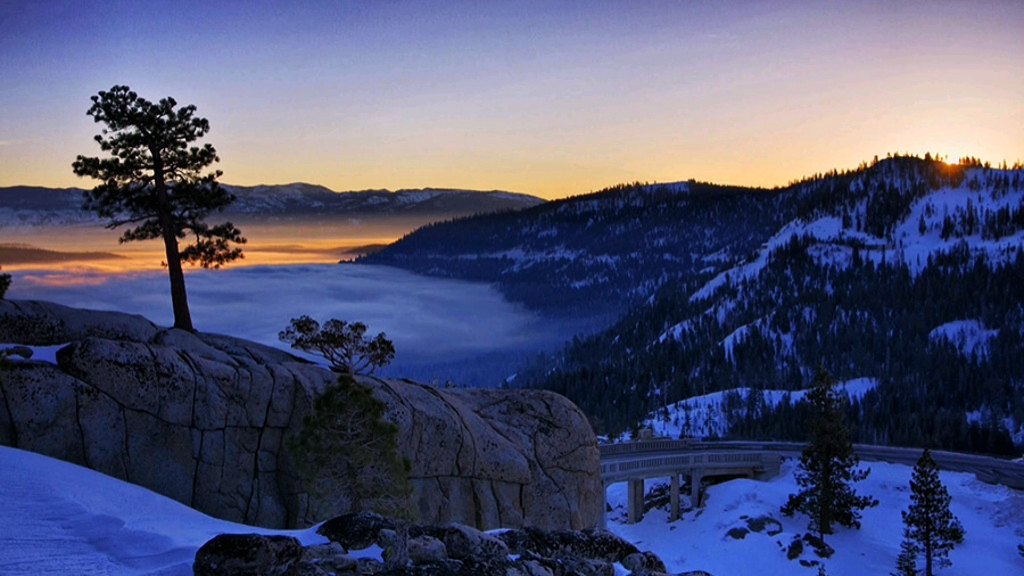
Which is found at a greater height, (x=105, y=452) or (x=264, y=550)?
(x=264, y=550)

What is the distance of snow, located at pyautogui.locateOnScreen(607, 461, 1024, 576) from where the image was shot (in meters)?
66.6

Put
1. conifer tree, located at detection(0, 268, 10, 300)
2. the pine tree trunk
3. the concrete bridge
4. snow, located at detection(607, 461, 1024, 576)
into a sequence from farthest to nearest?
1. the concrete bridge
2. snow, located at detection(607, 461, 1024, 576)
3. the pine tree trunk
4. conifer tree, located at detection(0, 268, 10, 300)

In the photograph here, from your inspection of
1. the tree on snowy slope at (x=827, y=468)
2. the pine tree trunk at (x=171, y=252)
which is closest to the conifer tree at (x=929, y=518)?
the tree on snowy slope at (x=827, y=468)

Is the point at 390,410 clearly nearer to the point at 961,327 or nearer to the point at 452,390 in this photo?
the point at 452,390

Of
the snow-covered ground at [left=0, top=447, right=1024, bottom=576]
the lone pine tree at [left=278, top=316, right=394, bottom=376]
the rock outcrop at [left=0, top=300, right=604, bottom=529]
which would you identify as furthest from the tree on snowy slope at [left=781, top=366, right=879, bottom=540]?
the lone pine tree at [left=278, top=316, right=394, bottom=376]

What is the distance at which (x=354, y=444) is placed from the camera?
30031mm

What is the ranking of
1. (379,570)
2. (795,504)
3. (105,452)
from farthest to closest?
1. (795,504)
2. (105,452)
3. (379,570)

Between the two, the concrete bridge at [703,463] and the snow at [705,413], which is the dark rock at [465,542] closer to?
the concrete bridge at [703,463]

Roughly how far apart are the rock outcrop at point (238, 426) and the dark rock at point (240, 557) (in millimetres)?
15867

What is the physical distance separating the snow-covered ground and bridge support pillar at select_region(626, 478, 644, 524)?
3.47 feet

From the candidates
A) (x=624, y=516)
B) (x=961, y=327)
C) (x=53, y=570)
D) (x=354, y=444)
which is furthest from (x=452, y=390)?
(x=961, y=327)

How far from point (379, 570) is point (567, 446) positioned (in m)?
22.3

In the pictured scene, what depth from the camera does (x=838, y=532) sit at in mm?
72250

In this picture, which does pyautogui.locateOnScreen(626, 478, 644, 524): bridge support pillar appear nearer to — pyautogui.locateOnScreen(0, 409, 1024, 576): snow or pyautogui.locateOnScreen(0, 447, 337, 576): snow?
pyautogui.locateOnScreen(0, 409, 1024, 576): snow
